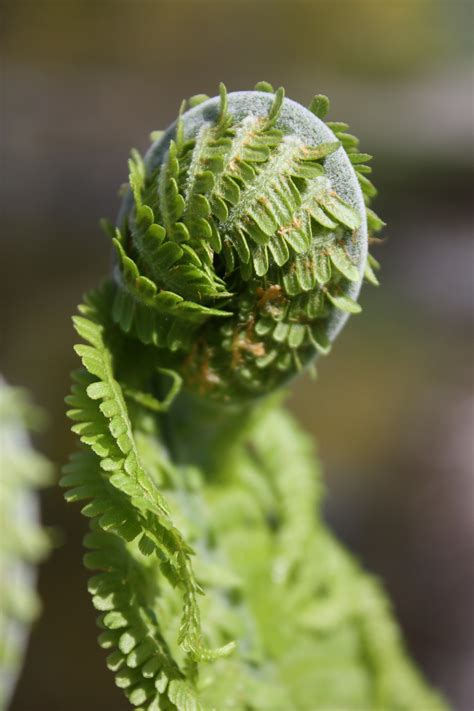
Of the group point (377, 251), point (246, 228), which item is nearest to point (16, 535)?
point (246, 228)

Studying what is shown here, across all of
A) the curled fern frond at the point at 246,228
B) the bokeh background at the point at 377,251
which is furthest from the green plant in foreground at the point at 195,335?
the bokeh background at the point at 377,251

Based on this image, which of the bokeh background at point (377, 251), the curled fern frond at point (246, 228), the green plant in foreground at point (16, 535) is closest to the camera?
the curled fern frond at point (246, 228)

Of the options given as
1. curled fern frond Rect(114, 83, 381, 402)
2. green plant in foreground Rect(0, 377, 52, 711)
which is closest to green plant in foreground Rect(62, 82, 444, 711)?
curled fern frond Rect(114, 83, 381, 402)

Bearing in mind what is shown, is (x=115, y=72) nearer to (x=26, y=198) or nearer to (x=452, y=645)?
(x=26, y=198)

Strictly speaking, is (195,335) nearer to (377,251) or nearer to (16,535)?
(16,535)

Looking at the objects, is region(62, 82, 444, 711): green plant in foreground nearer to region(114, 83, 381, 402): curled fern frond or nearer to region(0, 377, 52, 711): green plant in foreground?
region(114, 83, 381, 402): curled fern frond

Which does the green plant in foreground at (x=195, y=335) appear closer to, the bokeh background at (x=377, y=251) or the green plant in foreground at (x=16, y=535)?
the green plant in foreground at (x=16, y=535)

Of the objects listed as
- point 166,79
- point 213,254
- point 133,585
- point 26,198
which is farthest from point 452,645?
point 166,79
